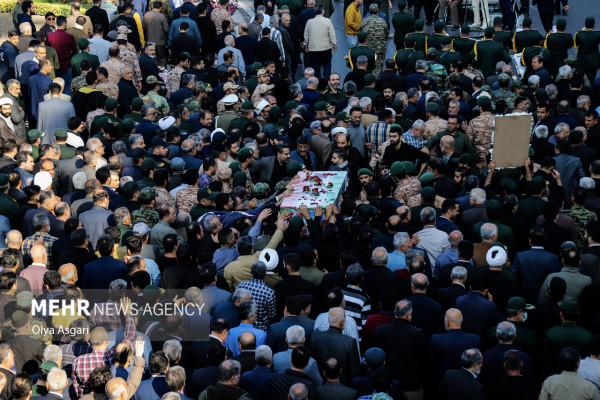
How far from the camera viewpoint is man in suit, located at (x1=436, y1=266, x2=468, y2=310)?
10.8m

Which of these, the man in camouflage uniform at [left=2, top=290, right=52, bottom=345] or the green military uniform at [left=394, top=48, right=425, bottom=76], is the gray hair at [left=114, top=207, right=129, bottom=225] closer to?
the man in camouflage uniform at [left=2, top=290, right=52, bottom=345]

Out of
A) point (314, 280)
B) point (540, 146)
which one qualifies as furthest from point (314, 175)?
point (540, 146)

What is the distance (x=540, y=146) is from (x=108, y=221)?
693 centimetres

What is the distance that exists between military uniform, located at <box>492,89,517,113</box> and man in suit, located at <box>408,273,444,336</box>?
6.62 m

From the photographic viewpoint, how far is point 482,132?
15328mm

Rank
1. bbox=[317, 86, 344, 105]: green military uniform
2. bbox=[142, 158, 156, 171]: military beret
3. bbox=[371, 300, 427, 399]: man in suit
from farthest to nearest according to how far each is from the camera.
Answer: bbox=[317, 86, 344, 105]: green military uniform
bbox=[142, 158, 156, 171]: military beret
bbox=[371, 300, 427, 399]: man in suit

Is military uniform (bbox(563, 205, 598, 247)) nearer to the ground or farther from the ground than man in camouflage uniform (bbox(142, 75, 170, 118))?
nearer to the ground

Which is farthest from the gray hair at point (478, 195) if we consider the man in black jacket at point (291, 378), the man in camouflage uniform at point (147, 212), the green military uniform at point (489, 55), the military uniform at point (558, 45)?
the military uniform at point (558, 45)

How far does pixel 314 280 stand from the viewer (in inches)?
445

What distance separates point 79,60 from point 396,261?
913 cm

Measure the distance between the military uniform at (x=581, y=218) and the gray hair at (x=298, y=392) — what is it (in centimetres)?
575

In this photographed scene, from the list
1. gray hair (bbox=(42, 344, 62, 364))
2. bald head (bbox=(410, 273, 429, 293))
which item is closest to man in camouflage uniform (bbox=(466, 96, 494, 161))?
bald head (bbox=(410, 273, 429, 293))

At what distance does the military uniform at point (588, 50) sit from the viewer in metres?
19.0

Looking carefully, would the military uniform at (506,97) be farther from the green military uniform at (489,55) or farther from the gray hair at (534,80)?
the green military uniform at (489,55)
